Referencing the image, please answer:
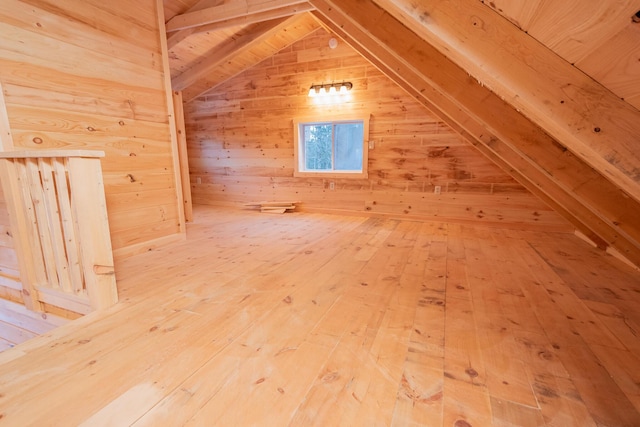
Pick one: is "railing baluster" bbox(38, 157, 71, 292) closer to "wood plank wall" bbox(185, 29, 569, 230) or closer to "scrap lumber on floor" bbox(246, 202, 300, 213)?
"scrap lumber on floor" bbox(246, 202, 300, 213)

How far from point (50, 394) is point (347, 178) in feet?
13.0

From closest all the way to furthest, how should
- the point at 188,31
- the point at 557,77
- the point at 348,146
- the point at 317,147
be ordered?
the point at 557,77, the point at 188,31, the point at 348,146, the point at 317,147

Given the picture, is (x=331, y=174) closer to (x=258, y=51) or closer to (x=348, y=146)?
(x=348, y=146)

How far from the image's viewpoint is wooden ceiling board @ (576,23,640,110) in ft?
1.79

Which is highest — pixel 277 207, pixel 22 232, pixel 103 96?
pixel 103 96

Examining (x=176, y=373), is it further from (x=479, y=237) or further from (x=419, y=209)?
(x=419, y=209)

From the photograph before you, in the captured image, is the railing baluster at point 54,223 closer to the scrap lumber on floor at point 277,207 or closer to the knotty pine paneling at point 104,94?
the knotty pine paneling at point 104,94

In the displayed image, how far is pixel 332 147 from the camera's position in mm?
4598

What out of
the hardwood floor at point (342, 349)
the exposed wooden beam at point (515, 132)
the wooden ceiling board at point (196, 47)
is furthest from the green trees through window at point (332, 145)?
the hardwood floor at point (342, 349)

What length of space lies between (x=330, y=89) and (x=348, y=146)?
92 centimetres

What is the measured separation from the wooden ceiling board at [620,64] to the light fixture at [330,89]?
3877 mm

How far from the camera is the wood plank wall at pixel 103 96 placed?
1.78 metres

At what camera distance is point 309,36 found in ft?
14.3

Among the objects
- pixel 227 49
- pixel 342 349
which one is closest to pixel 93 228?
pixel 342 349
